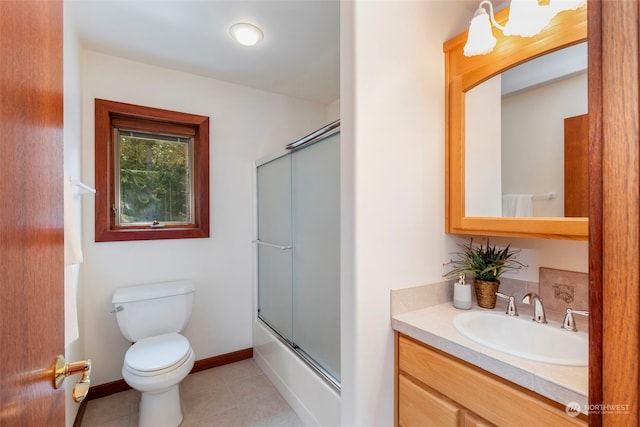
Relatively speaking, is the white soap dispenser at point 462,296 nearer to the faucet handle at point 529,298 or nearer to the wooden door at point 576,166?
the faucet handle at point 529,298

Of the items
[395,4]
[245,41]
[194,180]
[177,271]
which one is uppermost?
[245,41]

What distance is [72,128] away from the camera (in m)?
1.59

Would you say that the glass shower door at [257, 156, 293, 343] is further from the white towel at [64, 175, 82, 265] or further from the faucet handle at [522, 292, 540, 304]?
the faucet handle at [522, 292, 540, 304]

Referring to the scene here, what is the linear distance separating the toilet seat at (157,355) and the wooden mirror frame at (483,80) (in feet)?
5.45

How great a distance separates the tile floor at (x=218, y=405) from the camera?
1762 mm

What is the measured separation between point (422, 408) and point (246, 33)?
2.13 metres

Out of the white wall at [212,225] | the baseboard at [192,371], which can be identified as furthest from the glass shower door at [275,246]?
the baseboard at [192,371]

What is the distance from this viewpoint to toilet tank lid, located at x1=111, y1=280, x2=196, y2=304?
187cm

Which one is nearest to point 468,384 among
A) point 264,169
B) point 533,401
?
point 533,401

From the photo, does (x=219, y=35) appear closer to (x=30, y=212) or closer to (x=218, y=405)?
(x=30, y=212)

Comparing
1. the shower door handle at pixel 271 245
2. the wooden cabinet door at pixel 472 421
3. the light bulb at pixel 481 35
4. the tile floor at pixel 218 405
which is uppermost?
the light bulb at pixel 481 35

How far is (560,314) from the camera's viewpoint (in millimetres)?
1246

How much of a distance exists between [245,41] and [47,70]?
1441mm

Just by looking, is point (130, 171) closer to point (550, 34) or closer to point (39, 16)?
point (39, 16)
